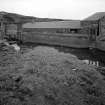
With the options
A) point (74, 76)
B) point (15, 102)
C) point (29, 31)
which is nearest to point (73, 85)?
point (74, 76)

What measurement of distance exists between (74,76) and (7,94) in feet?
13.8

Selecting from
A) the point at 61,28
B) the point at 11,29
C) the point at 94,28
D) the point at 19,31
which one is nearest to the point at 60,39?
the point at 61,28

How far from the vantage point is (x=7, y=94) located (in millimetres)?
5141

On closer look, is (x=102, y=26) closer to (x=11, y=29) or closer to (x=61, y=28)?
(x=61, y=28)

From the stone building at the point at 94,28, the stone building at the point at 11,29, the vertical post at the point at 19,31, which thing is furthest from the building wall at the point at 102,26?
the stone building at the point at 11,29

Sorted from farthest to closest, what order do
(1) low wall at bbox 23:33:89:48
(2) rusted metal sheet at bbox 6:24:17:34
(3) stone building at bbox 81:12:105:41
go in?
1. (2) rusted metal sheet at bbox 6:24:17:34
2. (1) low wall at bbox 23:33:89:48
3. (3) stone building at bbox 81:12:105:41

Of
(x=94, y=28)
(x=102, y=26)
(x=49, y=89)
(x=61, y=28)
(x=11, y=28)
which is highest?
(x=11, y=28)

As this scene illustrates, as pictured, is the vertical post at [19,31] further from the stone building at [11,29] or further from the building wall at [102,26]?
A: the building wall at [102,26]

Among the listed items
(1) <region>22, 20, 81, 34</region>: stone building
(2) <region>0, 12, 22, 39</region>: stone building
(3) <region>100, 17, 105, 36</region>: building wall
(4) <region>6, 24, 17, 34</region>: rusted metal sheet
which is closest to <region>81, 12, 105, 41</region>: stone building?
(3) <region>100, 17, 105, 36</region>: building wall

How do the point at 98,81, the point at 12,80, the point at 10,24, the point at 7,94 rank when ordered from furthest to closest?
the point at 10,24, the point at 98,81, the point at 12,80, the point at 7,94

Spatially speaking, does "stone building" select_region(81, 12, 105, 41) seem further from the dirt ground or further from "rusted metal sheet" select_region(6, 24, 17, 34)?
"rusted metal sheet" select_region(6, 24, 17, 34)

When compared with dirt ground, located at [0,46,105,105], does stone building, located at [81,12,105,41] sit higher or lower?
higher

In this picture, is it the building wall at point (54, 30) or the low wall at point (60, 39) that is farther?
the building wall at point (54, 30)

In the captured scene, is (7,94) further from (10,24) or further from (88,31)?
(10,24)
